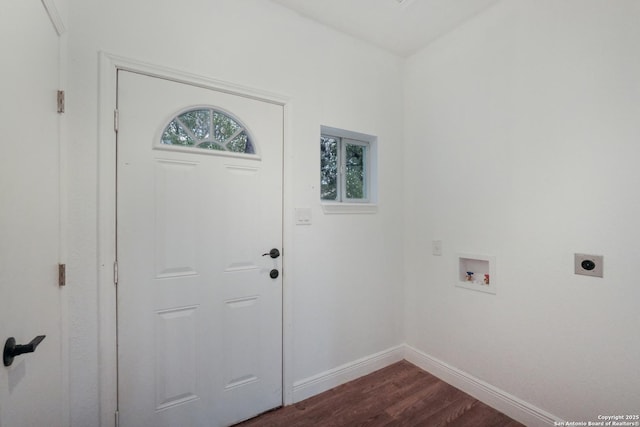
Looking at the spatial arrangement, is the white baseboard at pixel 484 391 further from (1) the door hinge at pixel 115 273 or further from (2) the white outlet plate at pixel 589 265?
(1) the door hinge at pixel 115 273

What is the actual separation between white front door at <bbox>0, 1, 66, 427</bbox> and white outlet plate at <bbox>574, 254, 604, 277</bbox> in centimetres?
254

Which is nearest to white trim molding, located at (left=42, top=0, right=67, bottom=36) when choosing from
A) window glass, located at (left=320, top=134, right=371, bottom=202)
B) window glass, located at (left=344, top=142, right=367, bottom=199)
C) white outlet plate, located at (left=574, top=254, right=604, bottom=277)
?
window glass, located at (left=320, top=134, right=371, bottom=202)

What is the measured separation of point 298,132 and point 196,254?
3.58 feet

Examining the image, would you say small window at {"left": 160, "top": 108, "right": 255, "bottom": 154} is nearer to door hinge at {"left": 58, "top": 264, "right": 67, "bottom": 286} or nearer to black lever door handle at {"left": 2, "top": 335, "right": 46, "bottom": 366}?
door hinge at {"left": 58, "top": 264, "right": 67, "bottom": 286}

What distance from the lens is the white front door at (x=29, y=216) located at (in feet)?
2.79

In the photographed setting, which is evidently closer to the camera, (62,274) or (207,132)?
(62,274)

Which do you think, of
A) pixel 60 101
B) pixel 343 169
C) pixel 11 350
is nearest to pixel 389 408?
pixel 343 169

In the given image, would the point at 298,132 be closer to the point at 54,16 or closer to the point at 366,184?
the point at 366,184

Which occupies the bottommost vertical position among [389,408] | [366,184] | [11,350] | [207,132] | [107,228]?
[389,408]

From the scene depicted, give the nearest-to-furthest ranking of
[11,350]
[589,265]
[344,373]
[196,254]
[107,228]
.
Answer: [11,350] → [107,228] → [589,265] → [196,254] → [344,373]

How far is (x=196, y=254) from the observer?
5.27 feet

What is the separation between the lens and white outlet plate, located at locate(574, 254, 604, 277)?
145cm

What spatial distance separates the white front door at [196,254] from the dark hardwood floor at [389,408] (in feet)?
0.67

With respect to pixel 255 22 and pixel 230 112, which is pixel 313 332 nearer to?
pixel 230 112
